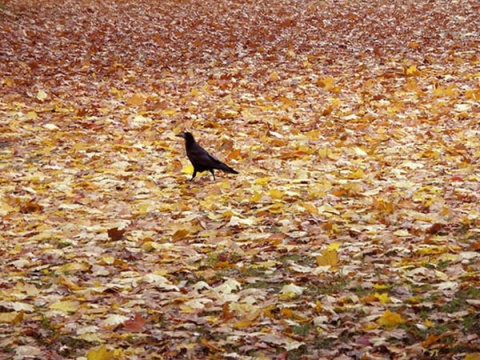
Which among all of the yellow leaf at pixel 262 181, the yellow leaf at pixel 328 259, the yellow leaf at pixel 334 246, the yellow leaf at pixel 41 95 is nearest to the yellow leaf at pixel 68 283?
the yellow leaf at pixel 328 259

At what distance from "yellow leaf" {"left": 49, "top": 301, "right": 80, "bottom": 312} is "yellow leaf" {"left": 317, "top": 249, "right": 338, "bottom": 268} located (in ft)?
5.13

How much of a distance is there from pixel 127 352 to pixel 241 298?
2.94 ft

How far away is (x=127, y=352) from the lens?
150 inches

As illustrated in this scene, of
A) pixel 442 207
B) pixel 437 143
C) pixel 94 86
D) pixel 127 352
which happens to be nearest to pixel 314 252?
pixel 442 207

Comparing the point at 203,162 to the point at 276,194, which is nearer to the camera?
the point at 276,194

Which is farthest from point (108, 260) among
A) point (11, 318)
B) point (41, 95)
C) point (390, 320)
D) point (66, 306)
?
point (41, 95)

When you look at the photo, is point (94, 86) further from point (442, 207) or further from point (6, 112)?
point (442, 207)

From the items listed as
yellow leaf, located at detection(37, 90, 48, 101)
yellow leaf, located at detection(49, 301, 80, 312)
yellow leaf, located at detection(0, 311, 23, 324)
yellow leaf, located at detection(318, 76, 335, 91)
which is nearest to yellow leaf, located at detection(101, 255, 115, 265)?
yellow leaf, located at detection(49, 301, 80, 312)

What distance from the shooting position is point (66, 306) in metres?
4.38

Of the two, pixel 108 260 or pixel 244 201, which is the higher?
pixel 244 201

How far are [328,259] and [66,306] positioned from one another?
1.67 metres

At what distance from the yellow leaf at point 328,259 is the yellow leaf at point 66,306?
157 centimetres

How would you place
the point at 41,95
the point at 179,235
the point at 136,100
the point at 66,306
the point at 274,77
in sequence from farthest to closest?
the point at 274,77, the point at 41,95, the point at 136,100, the point at 179,235, the point at 66,306

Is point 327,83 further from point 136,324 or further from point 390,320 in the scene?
point 136,324
